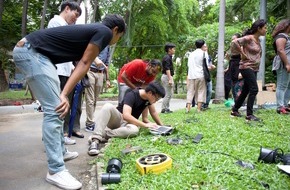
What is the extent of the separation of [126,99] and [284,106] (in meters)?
3.81

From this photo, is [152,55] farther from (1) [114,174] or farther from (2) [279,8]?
(1) [114,174]

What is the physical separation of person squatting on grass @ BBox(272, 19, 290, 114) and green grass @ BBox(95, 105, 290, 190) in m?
1.29

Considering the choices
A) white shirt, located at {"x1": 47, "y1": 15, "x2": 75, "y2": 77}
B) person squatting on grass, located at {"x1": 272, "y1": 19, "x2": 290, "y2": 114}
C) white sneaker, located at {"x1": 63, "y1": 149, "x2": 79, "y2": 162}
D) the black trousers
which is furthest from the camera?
person squatting on grass, located at {"x1": 272, "y1": 19, "x2": 290, "y2": 114}

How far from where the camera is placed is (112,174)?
2.54 metres

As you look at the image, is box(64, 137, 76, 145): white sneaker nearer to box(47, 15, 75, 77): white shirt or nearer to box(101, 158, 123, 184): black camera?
box(47, 15, 75, 77): white shirt

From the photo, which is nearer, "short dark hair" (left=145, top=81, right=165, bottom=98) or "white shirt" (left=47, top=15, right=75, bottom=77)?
"white shirt" (left=47, top=15, right=75, bottom=77)

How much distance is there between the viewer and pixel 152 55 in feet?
68.7

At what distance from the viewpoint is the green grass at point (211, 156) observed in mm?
2391

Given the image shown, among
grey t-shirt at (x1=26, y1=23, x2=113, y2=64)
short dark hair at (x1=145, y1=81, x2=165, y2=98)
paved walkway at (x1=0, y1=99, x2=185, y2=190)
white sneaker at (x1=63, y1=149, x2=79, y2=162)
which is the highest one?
grey t-shirt at (x1=26, y1=23, x2=113, y2=64)

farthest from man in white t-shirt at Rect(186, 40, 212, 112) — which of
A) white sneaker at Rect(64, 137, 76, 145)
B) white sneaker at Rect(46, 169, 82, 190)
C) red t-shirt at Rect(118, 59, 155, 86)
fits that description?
white sneaker at Rect(46, 169, 82, 190)

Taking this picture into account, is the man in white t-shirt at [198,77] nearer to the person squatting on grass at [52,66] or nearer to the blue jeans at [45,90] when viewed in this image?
the person squatting on grass at [52,66]

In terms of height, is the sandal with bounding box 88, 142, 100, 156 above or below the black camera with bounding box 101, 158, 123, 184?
below

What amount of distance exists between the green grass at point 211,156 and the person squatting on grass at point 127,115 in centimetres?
17

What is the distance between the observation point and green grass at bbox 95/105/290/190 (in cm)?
239
